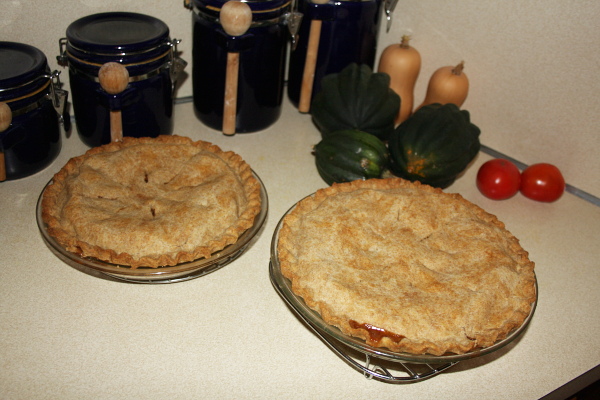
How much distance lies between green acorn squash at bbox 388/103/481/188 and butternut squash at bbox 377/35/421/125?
384 millimetres

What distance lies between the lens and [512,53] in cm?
206

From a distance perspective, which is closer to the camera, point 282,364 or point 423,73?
point 282,364

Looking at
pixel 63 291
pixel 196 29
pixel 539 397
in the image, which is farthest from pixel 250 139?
pixel 539 397

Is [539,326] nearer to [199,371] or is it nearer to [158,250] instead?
[199,371]

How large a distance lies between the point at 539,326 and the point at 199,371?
3.21 ft

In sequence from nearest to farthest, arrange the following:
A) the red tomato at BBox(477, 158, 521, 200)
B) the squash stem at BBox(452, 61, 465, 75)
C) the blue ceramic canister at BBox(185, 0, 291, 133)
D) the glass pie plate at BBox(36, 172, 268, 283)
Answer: the glass pie plate at BBox(36, 172, 268, 283), the blue ceramic canister at BBox(185, 0, 291, 133), the red tomato at BBox(477, 158, 521, 200), the squash stem at BBox(452, 61, 465, 75)

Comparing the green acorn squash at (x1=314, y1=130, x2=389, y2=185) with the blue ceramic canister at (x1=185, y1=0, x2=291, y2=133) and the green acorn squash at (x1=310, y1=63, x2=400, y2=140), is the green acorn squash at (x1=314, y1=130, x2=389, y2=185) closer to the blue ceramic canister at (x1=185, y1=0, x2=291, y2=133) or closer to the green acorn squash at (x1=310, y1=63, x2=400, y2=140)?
the green acorn squash at (x1=310, y1=63, x2=400, y2=140)

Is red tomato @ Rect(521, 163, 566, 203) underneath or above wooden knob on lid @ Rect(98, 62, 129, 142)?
underneath

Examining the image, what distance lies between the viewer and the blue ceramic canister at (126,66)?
5.57 feet

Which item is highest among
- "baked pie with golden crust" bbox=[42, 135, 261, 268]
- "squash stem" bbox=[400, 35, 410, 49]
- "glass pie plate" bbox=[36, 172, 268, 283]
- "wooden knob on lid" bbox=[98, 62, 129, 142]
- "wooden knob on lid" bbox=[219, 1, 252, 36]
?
"wooden knob on lid" bbox=[219, 1, 252, 36]

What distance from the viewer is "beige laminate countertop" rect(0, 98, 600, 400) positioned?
4.30 ft

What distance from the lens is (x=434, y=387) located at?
1376mm

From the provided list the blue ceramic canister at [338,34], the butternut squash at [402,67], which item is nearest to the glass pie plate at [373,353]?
the blue ceramic canister at [338,34]

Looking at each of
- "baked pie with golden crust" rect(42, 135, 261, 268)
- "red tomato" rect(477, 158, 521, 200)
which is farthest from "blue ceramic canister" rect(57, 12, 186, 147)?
"red tomato" rect(477, 158, 521, 200)
